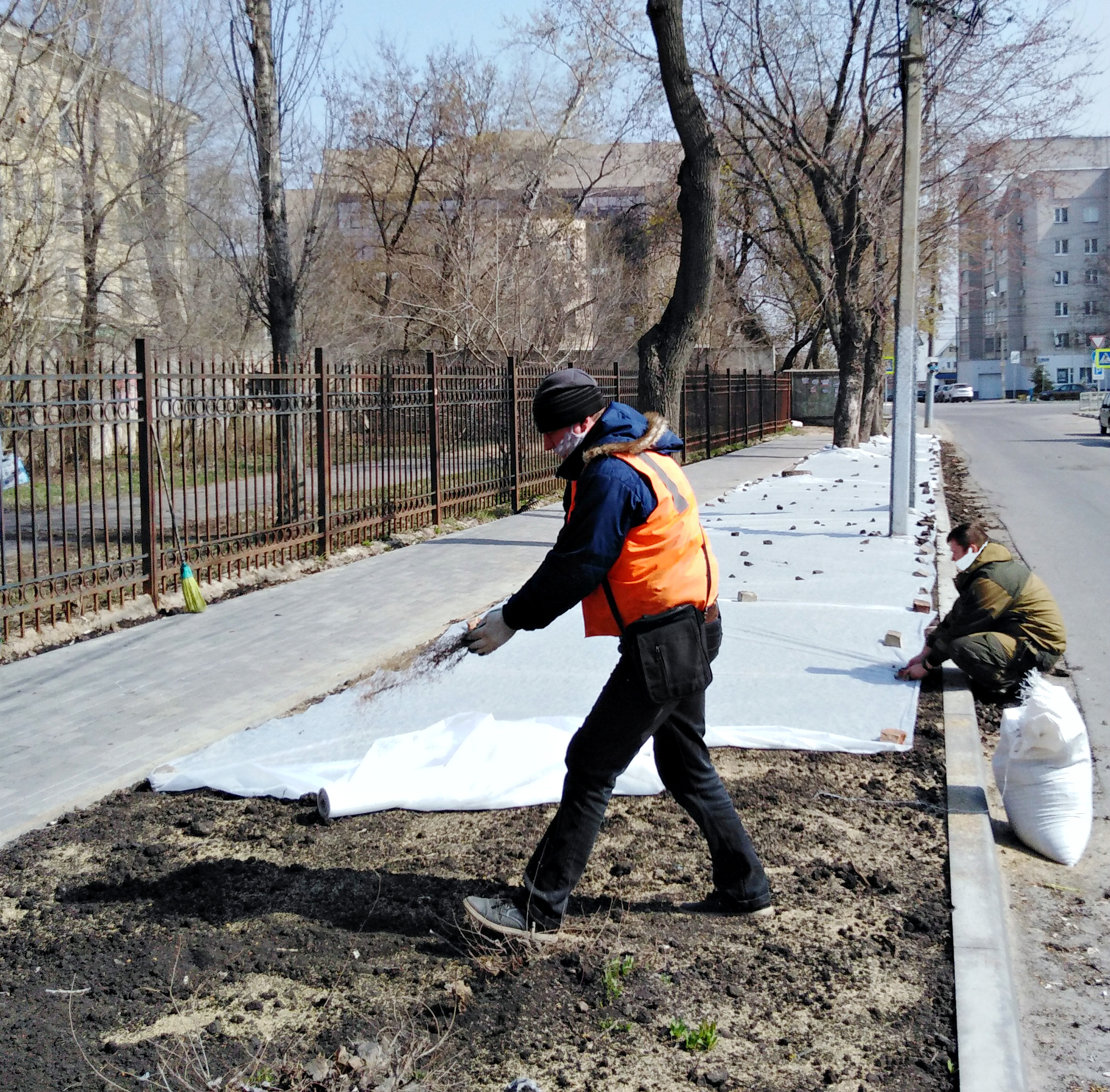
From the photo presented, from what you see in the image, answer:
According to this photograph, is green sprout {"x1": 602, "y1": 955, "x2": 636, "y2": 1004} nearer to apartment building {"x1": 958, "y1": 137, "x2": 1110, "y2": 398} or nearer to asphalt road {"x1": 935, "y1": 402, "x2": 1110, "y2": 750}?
asphalt road {"x1": 935, "y1": 402, "x2": 1110, "y2": 750}

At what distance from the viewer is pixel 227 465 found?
973 centimetres

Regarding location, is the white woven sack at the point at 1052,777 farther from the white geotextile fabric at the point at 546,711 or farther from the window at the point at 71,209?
the window at the point at 71,209

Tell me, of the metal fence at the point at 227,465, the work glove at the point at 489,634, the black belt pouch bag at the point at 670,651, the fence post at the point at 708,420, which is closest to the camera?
the black belt pouch bag at the point at 670,651

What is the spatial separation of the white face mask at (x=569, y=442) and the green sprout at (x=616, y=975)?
1.51 m

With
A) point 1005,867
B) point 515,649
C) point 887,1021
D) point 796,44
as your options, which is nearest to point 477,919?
point 887,1021

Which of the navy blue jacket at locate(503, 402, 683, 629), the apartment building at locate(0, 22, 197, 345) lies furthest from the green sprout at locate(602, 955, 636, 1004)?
the apartment building at locate(0, 22, 197, 345)

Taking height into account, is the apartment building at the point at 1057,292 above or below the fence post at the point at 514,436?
above

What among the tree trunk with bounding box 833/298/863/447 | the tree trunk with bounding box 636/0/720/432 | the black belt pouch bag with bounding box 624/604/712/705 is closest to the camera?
the black belt pouch bag with bounding box 624/604/712/705

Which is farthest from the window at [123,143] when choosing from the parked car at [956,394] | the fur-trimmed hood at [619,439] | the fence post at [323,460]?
the parked car at [956,394]

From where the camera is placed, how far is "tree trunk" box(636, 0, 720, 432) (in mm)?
12312

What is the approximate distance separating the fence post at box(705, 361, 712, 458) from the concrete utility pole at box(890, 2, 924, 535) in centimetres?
1338

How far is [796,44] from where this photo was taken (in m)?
23.7

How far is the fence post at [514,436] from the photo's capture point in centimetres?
1528

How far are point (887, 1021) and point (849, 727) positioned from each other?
8.55 feet
